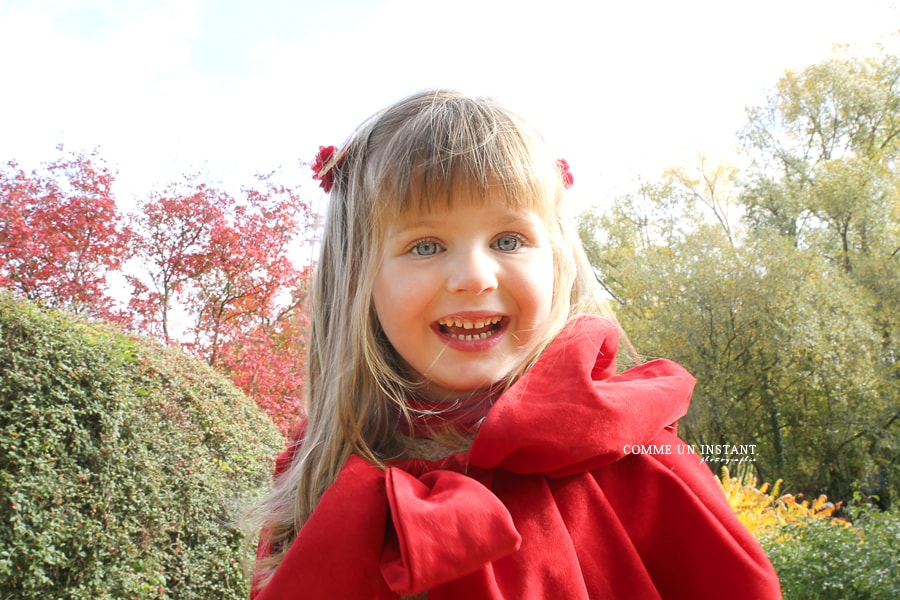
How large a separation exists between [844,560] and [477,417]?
376 cm

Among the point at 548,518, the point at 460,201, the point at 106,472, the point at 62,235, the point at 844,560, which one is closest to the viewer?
the point at 548,518

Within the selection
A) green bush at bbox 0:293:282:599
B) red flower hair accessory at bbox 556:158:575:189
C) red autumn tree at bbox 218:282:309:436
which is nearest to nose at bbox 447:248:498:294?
red flower hair accessory at bbox 556:158:575:189

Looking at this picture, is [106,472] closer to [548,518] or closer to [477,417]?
[477,417]

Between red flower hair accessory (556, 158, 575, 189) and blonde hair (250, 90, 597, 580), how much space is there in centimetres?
7

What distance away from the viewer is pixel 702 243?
1436cm

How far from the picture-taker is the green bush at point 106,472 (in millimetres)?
3242

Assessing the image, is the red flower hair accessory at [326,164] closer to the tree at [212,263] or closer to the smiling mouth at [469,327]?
the smiling mouth at [469,327]

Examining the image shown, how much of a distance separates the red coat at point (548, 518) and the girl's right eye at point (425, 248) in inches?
10.8

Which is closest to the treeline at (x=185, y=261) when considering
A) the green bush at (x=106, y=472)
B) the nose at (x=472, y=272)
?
the green bush at (x=106, y=472)

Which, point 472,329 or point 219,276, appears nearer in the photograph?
point 472,329

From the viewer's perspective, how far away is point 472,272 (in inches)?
45.8

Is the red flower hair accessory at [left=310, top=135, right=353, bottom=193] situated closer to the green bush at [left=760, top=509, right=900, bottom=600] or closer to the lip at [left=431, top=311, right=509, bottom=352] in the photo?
the lip at [left=431, top=311, right=509, bottom=352]

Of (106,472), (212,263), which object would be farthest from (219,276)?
(106,472)

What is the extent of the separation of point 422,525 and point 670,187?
18.5 meters
